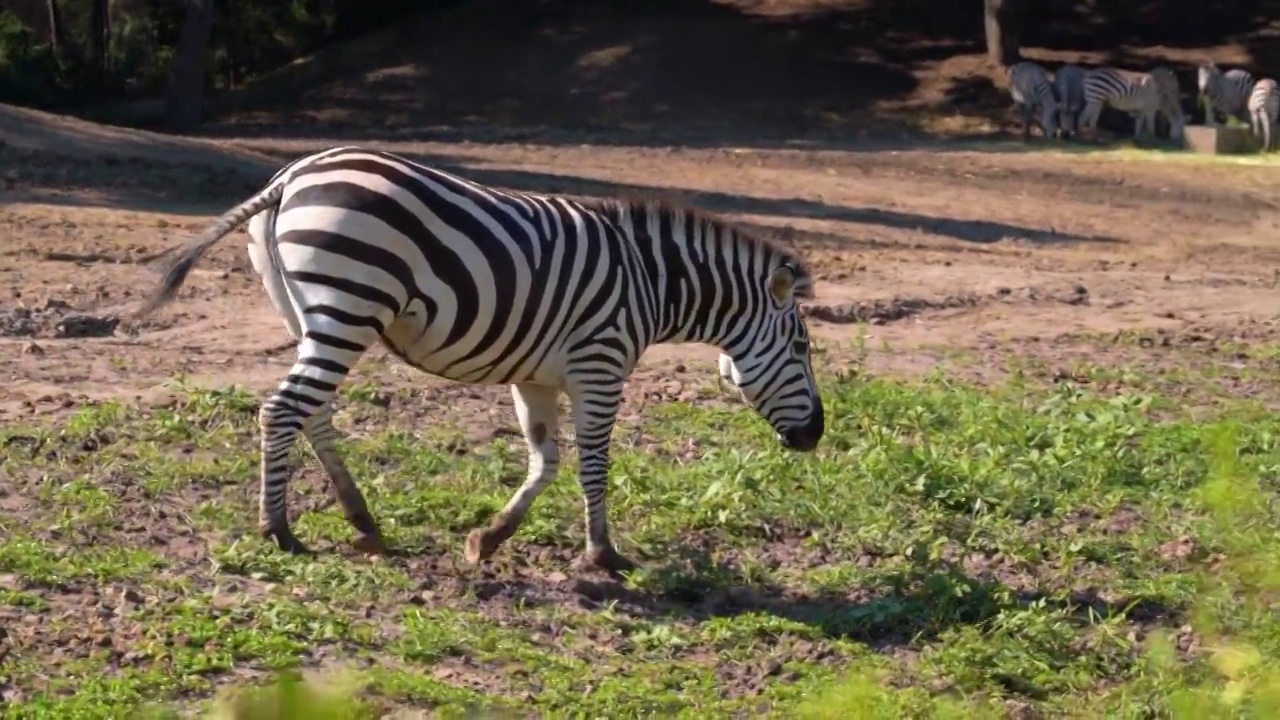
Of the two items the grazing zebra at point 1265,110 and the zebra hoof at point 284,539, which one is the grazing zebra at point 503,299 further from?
the grazing zebra at point 1265,110

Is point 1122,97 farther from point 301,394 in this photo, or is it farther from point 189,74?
point 301,394

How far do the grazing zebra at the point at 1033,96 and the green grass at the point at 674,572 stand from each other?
1900 centimetres

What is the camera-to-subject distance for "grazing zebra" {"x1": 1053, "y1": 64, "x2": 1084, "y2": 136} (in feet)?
89.4

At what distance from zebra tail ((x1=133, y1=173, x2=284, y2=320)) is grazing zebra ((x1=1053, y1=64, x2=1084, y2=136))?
2240 centimetres

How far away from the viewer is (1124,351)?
10930mm

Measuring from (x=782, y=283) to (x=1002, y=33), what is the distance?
2450 cm

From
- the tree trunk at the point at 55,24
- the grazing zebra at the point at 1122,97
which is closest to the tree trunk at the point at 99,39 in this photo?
the tree trunk at the point at 55,24

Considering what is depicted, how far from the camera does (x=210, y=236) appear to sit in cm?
638

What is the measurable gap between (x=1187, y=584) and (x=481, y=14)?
29.4m

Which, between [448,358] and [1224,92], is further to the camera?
[1224,92]

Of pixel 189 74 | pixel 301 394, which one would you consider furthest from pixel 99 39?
pixel 301 394

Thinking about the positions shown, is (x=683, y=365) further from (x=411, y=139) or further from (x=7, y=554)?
(x=411, y=139)

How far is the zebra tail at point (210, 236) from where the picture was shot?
6246mm

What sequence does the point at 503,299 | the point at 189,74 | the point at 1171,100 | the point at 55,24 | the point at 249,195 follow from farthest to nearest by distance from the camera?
the point at 55,24
the point at 1171,100
the point at 189,74
the point at 249,195
the point at 503,299
